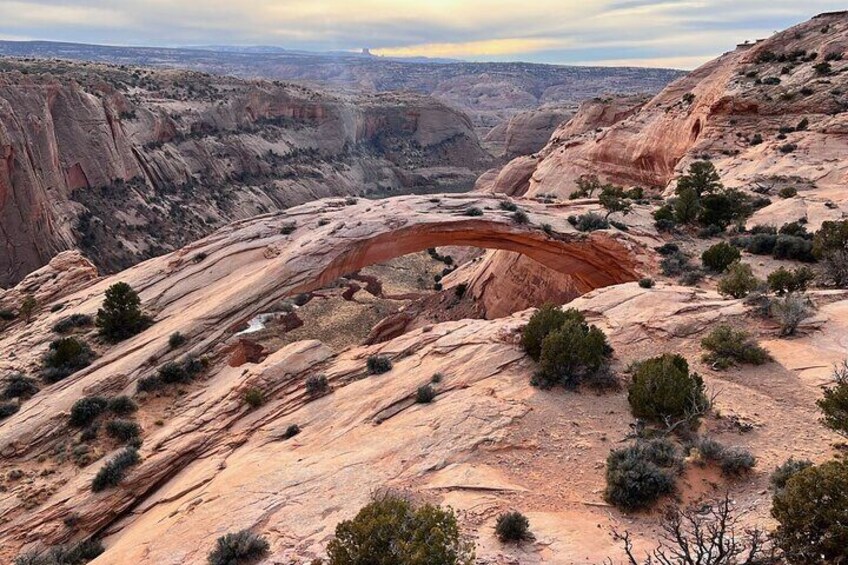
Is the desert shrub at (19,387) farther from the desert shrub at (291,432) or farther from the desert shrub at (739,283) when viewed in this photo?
the desert shrub at (739,283)

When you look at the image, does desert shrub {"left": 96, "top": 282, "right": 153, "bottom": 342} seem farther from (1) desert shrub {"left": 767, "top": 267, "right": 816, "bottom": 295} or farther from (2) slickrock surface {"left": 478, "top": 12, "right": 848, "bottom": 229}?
(2) slickrock surface {"left": 478, "top": 12, "right": 848, "bottom": 229}

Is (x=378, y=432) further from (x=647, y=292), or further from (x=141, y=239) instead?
(x=141, y=239)

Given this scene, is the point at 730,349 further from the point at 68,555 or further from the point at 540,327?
the point at 68,555

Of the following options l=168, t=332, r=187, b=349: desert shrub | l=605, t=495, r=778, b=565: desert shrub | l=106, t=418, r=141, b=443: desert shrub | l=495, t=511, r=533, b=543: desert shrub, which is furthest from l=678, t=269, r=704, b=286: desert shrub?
l=106, t=418, r=141, b=443: desert shrub

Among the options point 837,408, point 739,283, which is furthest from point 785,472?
point 739,283

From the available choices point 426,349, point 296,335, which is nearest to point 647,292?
point 426,349

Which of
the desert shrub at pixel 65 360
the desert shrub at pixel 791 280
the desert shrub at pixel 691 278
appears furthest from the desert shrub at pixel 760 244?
the desert shrub at pixel 65 360

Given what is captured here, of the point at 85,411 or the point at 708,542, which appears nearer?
the point at 708,542

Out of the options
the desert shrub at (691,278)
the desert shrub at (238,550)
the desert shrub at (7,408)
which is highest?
the desert shrub at (691,278)
